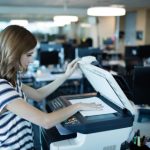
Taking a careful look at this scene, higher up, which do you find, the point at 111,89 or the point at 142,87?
the point at 111,89

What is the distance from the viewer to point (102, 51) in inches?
252

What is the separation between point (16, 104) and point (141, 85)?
1126 mm

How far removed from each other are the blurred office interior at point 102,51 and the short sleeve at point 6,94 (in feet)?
1.62

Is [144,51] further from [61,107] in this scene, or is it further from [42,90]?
[61,107]

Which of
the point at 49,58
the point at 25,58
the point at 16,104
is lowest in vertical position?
the point at 49,58

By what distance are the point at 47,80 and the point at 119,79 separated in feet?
10.7

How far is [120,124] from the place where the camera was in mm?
1127

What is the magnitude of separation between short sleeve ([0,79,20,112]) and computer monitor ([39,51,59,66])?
4.04 metres

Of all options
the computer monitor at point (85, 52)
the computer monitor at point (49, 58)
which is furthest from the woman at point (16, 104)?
the computer monitor at point (49, 58)

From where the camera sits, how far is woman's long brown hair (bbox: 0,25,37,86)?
109 cm

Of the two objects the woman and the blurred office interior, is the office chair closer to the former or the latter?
the blurred office interior

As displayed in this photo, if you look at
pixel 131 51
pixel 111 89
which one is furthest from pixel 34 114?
pixel 131 51

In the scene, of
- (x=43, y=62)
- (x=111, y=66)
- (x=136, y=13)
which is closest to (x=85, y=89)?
(x=43, y=62)

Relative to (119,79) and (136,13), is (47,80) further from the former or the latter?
(136,13)
